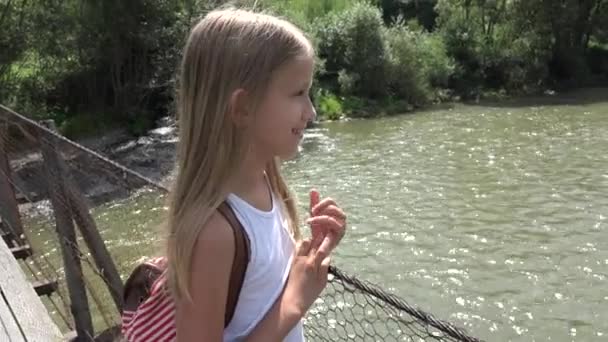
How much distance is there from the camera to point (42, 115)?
64.3ft

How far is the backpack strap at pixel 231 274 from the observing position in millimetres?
1469

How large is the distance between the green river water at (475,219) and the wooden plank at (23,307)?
261cm

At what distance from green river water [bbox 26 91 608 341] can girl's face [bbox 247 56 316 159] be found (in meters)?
5.31

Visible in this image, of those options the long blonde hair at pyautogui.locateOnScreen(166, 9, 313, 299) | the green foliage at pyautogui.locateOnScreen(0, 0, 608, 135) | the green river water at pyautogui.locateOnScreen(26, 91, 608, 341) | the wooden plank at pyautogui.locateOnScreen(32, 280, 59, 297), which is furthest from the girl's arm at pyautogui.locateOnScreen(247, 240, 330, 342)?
the green foliage at pyautogui.locateOnScreen(0, 0, 608, 135)

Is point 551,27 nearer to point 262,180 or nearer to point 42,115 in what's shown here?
point 42,115

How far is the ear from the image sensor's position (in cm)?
151

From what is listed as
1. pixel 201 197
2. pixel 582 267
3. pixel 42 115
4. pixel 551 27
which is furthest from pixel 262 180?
pixel 551 27

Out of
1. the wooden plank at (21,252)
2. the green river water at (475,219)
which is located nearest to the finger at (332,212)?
the wooden plank at (21,252)

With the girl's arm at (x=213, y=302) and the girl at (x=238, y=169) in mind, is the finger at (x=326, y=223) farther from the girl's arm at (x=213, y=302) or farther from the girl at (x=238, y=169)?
the girl's arm at (x=213, y=302)

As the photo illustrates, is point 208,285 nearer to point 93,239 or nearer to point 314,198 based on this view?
point 314,198

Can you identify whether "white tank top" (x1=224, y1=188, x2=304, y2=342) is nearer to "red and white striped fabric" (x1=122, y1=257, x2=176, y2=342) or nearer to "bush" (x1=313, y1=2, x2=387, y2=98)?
"red and white striped fabric" (x1=122, y1=257, x2=176, y2=342)

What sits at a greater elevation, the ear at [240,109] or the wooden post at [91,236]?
the ear at [240,109]

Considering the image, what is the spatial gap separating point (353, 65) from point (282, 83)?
26215 mm

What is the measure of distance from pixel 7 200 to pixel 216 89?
440 cm
